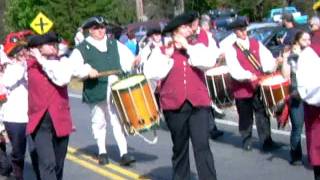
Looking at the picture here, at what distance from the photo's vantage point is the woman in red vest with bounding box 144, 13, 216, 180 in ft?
26.6

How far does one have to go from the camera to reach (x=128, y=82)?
9.92 metres

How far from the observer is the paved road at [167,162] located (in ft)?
33.2

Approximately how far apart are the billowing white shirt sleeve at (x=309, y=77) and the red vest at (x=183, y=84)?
220 cm

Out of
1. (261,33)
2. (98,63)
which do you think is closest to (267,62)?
(98,63)

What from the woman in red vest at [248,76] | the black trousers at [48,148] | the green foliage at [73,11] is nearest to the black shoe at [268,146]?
the woman in red vest at [248,76]

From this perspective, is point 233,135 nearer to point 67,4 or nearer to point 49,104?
point 49,104

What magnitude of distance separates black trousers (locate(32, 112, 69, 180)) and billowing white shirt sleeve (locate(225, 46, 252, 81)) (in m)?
3.34

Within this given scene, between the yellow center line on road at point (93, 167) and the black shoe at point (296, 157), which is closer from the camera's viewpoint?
the black shoe at point (296, 157)

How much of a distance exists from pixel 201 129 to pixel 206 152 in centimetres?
23

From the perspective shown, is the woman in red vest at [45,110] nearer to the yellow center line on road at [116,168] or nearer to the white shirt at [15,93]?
the white shirt at [15,93]

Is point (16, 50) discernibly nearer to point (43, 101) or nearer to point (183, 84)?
point (43, 101)

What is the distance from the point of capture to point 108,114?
11.6m

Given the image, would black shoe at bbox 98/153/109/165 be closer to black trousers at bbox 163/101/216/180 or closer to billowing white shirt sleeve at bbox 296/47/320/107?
black trousers at bbox 163/101/216/180

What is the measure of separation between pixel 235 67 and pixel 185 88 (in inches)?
114
